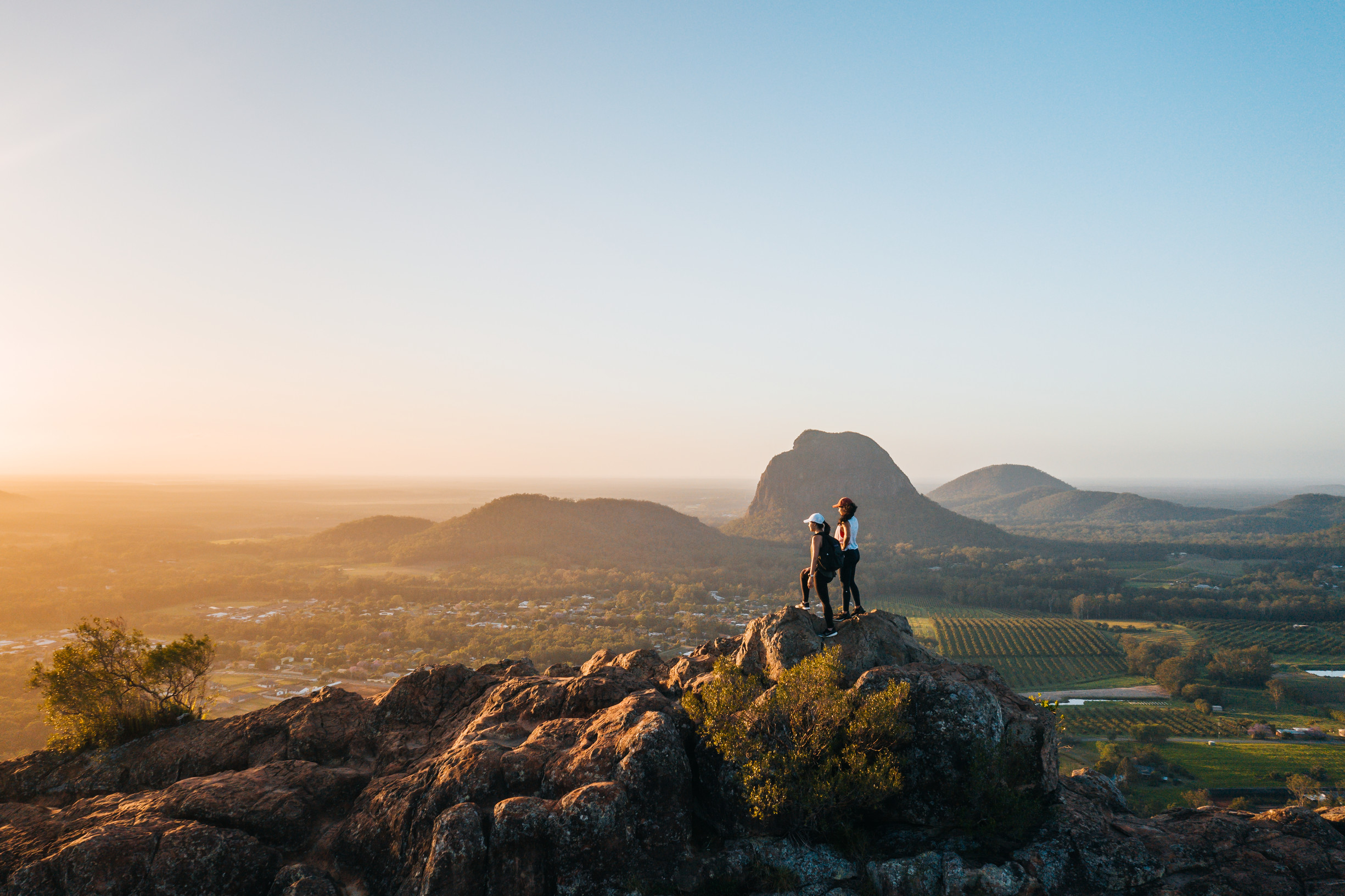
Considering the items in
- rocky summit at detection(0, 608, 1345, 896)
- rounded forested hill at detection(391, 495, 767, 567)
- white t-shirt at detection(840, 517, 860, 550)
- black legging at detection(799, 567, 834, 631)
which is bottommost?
rounded forested hill at detection(391, 495, 767, 567)

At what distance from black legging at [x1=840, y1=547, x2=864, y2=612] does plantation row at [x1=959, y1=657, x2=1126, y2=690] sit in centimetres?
9723

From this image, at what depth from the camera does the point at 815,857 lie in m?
15.3

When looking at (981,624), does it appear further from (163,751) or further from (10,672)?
(10,672)

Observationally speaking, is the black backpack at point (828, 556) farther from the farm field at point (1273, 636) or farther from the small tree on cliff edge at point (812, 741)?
the farm field at point (1273, 636)

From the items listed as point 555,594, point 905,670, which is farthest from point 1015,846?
point 555,594

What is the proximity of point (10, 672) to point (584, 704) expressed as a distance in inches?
4125

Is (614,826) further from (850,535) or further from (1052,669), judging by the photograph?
(1052,669)

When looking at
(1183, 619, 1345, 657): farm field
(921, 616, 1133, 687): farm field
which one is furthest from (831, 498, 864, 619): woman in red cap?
(1183, 619, 1345, 657): farm field

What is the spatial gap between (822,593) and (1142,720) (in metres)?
96.0

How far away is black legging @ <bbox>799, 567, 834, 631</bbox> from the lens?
19.0m

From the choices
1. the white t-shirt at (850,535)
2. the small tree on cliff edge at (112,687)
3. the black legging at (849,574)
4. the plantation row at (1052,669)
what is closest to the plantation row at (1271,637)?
the plantation row at (1052,669)

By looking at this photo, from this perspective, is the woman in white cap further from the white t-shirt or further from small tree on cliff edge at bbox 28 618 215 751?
small tree on cliff edge at bbox 28 618 215 751

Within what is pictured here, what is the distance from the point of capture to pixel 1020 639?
126m

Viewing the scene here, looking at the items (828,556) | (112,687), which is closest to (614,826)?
(828,556)
